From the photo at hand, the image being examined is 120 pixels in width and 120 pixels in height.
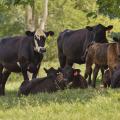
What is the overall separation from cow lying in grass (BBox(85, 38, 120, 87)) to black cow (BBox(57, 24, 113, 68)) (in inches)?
44.0

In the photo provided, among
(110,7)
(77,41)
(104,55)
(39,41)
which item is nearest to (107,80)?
(104,55)

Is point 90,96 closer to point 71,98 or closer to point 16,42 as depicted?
point 71,98

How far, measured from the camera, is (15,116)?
9.52 metres

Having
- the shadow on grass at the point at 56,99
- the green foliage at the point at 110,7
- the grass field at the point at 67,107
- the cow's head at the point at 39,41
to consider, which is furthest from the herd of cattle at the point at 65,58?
the grass field at the point at 67,107

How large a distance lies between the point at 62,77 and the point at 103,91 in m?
3.14

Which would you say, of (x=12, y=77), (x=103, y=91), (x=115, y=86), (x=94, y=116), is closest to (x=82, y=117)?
(x=94, y=116)

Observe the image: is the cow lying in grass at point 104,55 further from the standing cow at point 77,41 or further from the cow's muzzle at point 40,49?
the cow's muzzle at point 40,49

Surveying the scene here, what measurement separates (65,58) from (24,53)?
3492mm

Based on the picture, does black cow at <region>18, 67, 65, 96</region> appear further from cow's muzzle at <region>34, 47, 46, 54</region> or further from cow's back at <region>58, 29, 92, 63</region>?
cow's back at <region>58, 29, 92, 63</region>

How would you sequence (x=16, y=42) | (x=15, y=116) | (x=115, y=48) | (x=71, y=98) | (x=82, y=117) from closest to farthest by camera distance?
(x=82, y=117)
(x=15, y=116)
(x=71, y=98)
(x=115, y=48)
(x=16, y=42)

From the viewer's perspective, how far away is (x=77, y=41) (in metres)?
18.4

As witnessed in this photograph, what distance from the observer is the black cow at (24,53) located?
1657 centimetres

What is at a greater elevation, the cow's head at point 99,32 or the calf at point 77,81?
the cow's head at point 99,32

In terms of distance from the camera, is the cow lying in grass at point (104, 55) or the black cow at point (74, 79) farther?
the black cow at point (74, 79)
